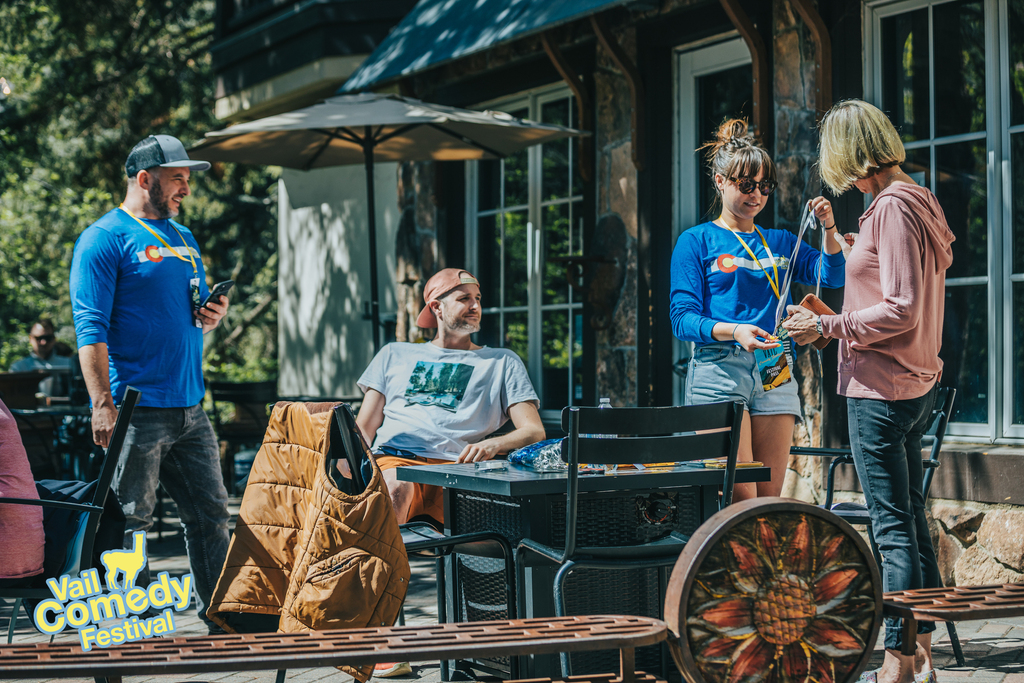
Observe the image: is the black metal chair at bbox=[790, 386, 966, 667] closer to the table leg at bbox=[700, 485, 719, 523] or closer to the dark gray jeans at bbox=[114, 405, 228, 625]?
the table leg at bbox=[700, 485, 719, 523]

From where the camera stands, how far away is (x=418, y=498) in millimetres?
4109

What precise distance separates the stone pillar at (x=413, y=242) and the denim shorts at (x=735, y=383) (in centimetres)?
447

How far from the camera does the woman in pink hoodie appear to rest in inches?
125

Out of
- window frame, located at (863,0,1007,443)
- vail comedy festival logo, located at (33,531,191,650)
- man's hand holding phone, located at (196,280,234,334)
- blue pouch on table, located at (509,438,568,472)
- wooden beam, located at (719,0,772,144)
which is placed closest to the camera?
vail comedy festival logo, located at (33,531,191,650)

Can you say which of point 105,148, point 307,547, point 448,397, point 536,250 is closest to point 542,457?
point 307,547

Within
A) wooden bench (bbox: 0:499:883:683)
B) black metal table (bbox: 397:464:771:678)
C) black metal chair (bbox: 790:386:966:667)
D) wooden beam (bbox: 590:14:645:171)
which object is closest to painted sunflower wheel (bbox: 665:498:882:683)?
wooden bench (bbox: 0:499:883:683)

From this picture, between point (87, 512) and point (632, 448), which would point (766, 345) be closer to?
point (632, 448)

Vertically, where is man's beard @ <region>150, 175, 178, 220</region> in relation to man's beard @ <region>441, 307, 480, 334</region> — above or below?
above

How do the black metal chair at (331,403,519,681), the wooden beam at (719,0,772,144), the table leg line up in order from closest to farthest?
1. the black metal chair at (331,403,519,681)
2. the table leg
3. the wooden beam at (719,0,772,144)

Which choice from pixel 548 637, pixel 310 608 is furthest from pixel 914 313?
pixel 310 608

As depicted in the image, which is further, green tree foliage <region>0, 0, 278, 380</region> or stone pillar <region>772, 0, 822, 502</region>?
green tree foliage <region>0, 0, 278, 380</region>

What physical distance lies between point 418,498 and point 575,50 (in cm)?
386

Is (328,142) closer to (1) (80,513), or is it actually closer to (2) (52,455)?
(2) (52,455)

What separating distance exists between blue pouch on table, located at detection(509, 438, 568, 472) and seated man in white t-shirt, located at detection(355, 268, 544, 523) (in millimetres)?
649
